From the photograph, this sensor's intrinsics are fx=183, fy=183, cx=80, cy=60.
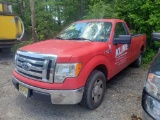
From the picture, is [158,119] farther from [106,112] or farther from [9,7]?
[9,7]

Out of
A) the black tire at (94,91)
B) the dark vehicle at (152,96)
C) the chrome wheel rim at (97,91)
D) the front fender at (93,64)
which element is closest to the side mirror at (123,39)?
the front fender at (93,64)

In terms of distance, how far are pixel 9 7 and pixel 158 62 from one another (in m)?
6.73

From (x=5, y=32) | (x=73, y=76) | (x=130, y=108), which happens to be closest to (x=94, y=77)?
(x=73, y=76)

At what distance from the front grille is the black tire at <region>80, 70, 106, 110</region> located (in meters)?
0.69

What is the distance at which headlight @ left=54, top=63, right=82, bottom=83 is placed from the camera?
2.90 m

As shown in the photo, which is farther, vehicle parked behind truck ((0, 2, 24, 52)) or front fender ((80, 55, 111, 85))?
vehicle parked behind truck ((0, 2, 24, 52))

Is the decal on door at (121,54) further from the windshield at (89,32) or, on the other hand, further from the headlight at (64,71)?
the headlight at (64,71)

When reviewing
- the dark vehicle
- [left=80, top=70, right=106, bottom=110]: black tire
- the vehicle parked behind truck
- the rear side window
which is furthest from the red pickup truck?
the vehicle parked behind truck

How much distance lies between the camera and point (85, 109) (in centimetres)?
347

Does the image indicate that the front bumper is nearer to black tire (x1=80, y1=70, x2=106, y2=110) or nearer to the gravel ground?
black tire (x1=80, y1=70, x2=106, y2=110)

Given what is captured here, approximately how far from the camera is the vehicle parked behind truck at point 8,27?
272 inches

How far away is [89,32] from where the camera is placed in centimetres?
415

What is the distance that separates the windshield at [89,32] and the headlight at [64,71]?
1232 mm

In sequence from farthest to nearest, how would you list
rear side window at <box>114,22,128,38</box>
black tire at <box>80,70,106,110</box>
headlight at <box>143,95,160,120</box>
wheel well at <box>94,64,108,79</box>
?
rear side window at <box>114,22,128,38</box> → wheel well at <box>94,64,108,79</box> → black tire at <box>80,70,106,110</box> → headlight at <box>143,95,160,120</box>
